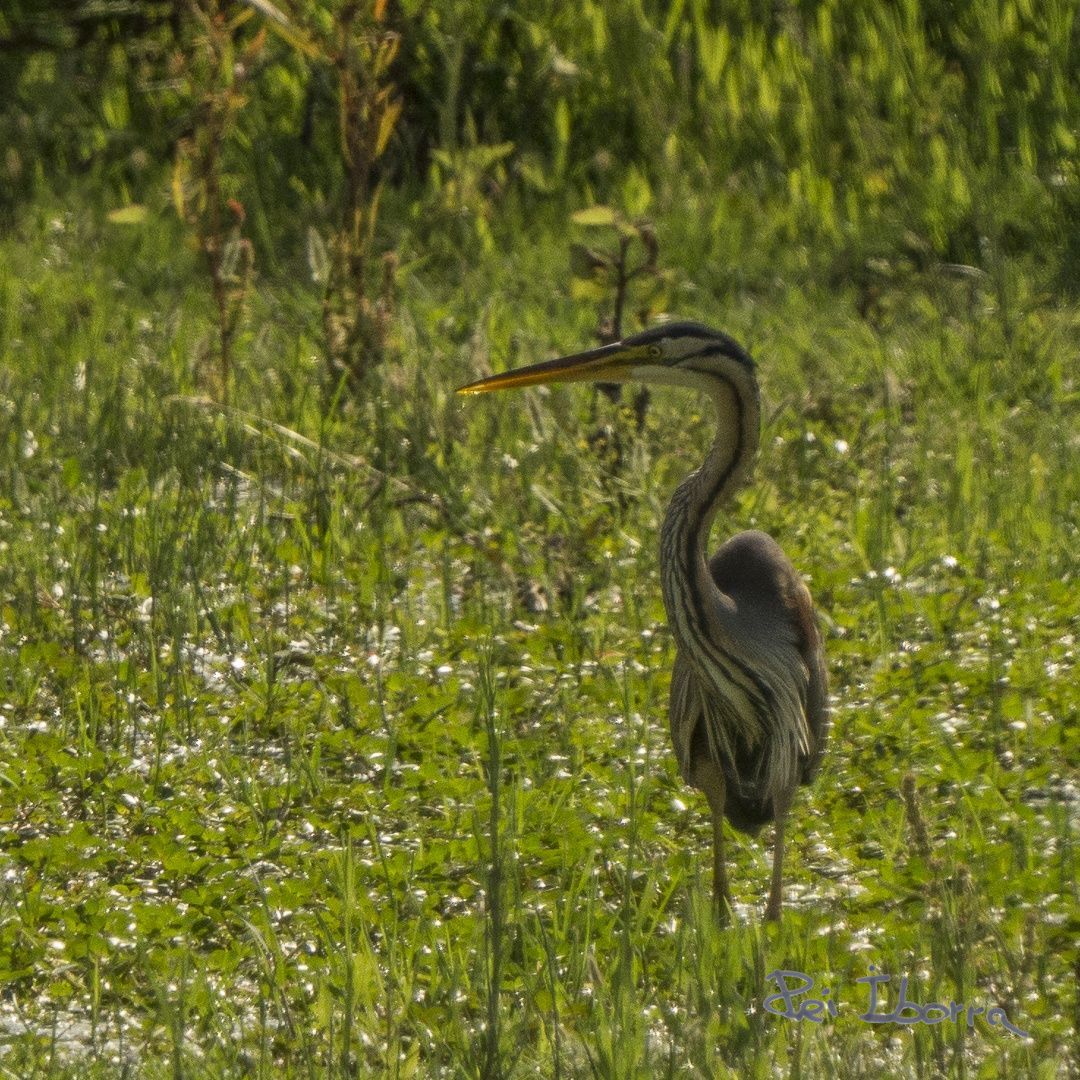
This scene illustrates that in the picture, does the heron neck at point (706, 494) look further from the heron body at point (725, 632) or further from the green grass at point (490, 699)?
the green grass at point (490, 699)

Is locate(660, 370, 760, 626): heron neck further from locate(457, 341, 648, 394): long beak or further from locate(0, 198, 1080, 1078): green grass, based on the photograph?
locate(0, 198, 1080, 1078): green grass

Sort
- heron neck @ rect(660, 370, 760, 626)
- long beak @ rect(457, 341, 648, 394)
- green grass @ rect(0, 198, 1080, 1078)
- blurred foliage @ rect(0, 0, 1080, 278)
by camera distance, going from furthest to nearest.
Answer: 1. blurred foliage @ rect(0, 0, 1080, 278)
2. long beak @ rect(457, 341, 648, 394)
3. heron neck @ rect(660, 370, 760, 626)
4. green grass @ rect(0, 198, 1080, 1078)

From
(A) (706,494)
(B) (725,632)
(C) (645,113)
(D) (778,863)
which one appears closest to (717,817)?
(D) (778,863)

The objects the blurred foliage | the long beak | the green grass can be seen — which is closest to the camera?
the green grass

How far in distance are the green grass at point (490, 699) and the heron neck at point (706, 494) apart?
1.31 feet

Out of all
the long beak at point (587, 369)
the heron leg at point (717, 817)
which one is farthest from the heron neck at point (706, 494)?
the heron leg at point (717, 817)

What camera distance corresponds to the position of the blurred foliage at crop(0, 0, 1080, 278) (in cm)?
788

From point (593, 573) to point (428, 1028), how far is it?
232 cm

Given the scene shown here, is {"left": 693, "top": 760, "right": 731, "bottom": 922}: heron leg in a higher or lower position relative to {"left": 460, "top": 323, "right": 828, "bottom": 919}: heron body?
lower

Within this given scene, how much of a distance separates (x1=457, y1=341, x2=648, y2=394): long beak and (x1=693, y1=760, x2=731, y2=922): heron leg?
79 cm

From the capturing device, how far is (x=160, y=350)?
6.37 metres

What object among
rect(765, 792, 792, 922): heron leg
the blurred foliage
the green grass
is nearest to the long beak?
the green grass

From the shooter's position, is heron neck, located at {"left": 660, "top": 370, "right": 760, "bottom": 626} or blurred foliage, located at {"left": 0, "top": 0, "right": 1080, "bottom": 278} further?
blurred foliage, located at {"left": 0, "top": 0, "right": 1080, "bottom": 278}

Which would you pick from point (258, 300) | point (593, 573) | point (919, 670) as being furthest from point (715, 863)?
point (258, 300)
